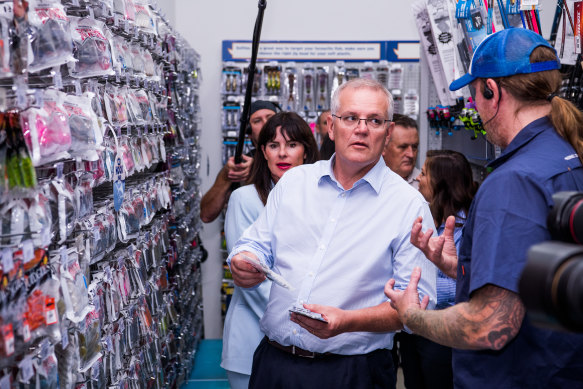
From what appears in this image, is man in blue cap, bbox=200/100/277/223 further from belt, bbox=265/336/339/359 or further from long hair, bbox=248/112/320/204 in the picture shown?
belt, bbox=265/336/339/359

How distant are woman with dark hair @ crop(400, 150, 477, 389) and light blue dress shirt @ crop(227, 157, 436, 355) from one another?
3.95 feet

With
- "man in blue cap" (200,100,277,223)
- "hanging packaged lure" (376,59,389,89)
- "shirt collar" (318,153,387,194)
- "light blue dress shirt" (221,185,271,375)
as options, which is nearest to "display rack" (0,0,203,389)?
"man in blue cap" (200,100,277,223)

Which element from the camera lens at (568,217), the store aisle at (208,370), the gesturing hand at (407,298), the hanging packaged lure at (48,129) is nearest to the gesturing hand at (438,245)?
the gesturing hand at (407,298)

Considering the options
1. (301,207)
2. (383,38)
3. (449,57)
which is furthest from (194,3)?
(301,207)

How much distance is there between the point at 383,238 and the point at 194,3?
205 inches

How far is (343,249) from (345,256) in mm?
26

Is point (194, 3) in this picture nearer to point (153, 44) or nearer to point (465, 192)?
point (153, 44)

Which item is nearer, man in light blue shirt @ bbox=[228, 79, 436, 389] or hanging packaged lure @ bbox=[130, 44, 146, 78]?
man in light blue shirt @ bbox=[228, 79, 436, 389]

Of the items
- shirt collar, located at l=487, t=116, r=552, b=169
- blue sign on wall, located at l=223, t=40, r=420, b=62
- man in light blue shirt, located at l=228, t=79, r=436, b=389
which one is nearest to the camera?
shirt collar, located at l=487, t=116, r=552, b=169

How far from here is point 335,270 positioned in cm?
210

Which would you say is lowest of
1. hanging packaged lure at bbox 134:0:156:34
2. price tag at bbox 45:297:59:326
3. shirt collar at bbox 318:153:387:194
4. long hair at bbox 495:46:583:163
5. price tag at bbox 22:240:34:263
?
price tag at bbox 45:297:59:326

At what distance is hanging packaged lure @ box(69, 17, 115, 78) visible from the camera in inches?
73.3

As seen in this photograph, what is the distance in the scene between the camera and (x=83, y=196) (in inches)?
73.7

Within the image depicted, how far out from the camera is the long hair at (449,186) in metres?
3.32
